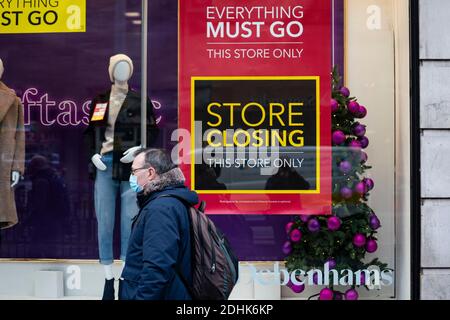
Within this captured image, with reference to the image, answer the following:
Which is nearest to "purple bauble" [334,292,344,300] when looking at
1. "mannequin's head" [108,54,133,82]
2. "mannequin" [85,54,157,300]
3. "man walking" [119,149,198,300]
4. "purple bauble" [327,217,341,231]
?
"purple bauble" [327,217,341,231]

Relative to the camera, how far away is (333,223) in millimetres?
5980

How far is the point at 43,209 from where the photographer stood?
6234 mm

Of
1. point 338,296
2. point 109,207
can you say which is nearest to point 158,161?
point 109,207

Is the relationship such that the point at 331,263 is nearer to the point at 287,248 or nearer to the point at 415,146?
the point at 287,248

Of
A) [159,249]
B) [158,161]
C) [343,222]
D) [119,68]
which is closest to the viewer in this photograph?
[159,249]

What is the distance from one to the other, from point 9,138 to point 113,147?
2.80 feet

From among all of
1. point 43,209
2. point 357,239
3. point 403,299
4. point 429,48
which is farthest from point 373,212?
point 43,209

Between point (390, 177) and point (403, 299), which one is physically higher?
point (390, 177)

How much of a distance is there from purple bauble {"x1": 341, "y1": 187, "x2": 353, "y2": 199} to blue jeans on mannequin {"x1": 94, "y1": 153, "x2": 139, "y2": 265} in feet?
5.26

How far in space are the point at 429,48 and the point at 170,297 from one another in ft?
8.97

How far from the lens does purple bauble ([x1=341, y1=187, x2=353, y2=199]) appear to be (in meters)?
6.00
